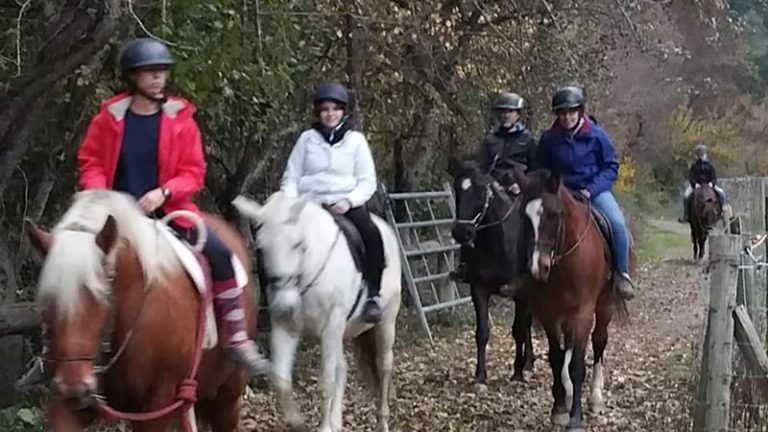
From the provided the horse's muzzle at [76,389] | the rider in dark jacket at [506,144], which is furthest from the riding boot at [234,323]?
the rider in dark jacket at [506,144]

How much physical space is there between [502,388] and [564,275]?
267 cm

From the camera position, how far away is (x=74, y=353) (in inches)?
168

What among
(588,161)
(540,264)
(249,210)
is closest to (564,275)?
(540,264)

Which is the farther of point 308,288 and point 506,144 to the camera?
point 506,144

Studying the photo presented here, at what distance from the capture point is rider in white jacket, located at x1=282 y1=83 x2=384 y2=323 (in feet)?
26.1

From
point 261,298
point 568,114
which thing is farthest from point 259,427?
point 568,114

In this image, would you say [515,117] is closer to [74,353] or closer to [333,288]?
[333,288]

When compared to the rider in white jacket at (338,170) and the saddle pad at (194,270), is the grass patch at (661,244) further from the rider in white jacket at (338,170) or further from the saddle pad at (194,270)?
the saddle pad at (194,270)

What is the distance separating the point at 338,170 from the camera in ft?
26.2

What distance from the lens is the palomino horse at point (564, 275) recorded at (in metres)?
Result: 8.35

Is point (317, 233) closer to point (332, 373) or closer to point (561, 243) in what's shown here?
point (332, 373)

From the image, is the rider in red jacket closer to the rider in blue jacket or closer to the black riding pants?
the black riding pants

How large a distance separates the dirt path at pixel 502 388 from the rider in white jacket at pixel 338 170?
179 centimetres

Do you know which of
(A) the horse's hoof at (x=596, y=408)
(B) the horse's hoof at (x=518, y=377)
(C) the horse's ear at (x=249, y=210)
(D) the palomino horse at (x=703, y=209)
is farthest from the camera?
(D) the palomino horse at (x=703, y=209)
